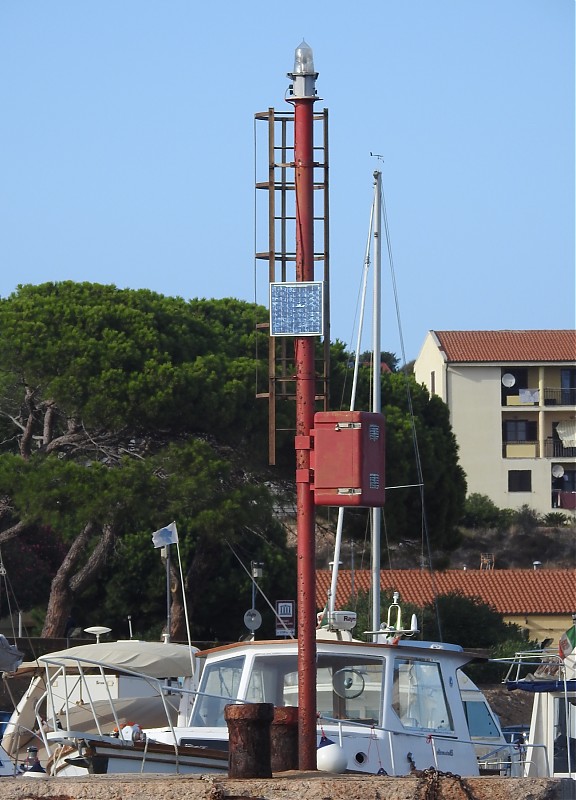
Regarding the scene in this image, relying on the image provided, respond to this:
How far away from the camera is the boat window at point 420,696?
40.2ft

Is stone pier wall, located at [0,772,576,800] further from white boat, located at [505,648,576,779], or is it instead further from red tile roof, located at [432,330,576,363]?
red tile roof, located at [432,330,576,363]

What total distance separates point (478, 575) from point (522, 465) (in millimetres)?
23334

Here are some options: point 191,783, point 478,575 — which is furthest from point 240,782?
point 478,575

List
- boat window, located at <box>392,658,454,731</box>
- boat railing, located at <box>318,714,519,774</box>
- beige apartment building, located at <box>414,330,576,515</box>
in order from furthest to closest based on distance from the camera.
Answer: beige apartment building, located at <box>414,330,576,515</box> → boat window, located at <box>392,658,454,731</box> → boat railing, located at <box>318,714,519,774</box>

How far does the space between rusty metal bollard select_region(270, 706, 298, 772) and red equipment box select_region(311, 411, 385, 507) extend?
1.53m

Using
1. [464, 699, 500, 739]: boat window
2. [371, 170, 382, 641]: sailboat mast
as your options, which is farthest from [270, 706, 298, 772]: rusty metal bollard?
[464, 699, 500, 739]: boat window

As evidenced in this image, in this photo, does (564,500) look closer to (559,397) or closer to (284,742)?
(559,397)

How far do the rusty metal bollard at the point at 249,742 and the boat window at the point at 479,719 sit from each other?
1445 centimetres

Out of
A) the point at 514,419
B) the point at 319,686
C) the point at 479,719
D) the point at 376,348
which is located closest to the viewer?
the point at 319,686

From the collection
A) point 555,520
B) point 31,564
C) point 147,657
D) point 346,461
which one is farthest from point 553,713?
point 555,520

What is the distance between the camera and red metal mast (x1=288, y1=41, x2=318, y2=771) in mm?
9578

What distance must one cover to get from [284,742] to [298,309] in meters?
3.04

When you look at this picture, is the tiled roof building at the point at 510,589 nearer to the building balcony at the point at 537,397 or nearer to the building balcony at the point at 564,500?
the building balcony at the point at 564,500

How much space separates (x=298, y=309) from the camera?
9.95m
